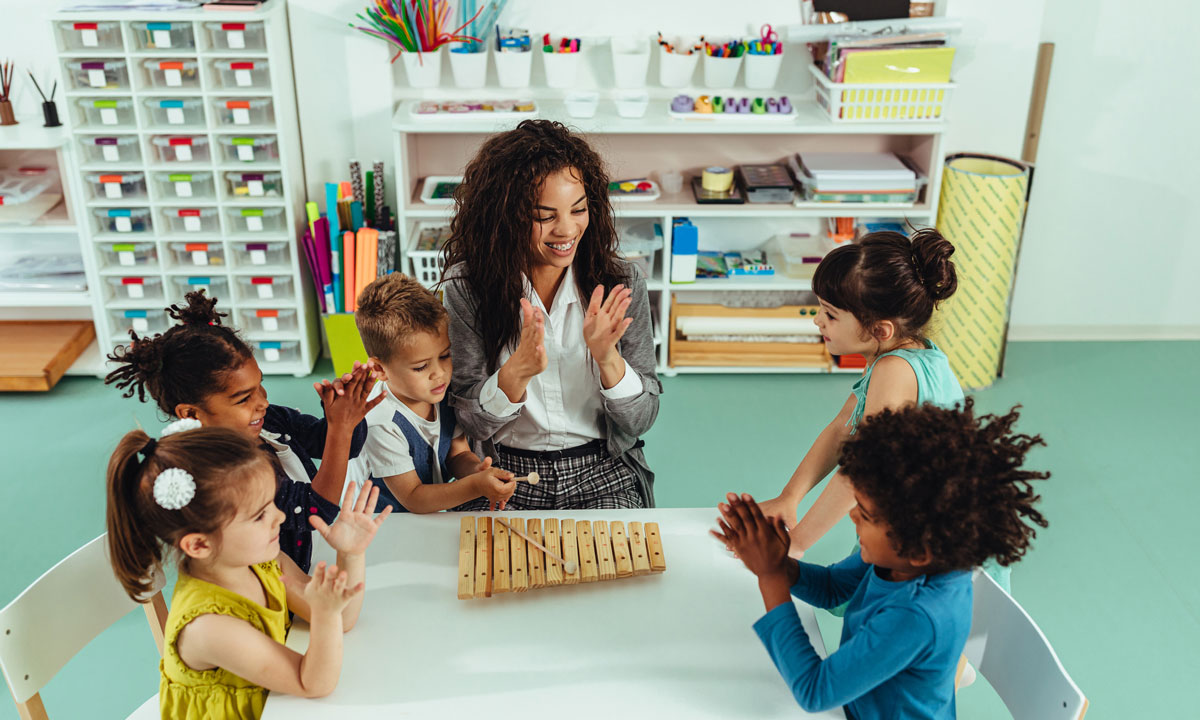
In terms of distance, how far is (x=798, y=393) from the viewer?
3697 mm

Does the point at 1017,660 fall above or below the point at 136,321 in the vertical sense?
above

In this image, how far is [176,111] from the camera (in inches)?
132

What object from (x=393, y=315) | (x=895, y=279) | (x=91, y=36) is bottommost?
(x=393, y=315)

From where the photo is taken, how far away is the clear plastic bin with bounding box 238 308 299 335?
3.69m

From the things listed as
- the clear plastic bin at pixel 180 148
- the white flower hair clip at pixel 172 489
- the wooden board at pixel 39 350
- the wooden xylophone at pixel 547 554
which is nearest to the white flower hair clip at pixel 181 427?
the white flower hair clip at pixel 172 489

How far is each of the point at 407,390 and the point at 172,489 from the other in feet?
2.36

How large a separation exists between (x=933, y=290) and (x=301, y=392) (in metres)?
2.50

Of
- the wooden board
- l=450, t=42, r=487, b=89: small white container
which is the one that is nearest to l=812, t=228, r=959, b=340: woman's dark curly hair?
l=450, t=42, r=487, b=89: small white container

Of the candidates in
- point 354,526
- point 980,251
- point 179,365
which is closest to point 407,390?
point 179,365

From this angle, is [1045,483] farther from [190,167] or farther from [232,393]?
[190,167]

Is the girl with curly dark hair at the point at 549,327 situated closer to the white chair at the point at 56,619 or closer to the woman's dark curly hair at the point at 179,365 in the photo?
the woman's dark curly hair at the point at 179,365

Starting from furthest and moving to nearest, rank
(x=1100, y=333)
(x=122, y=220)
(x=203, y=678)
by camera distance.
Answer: (x=1100, y=333) → (x=122, y=220) → (x=203, y=678)

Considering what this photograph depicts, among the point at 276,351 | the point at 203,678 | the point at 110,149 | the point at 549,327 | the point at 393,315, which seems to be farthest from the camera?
the point at 276,351

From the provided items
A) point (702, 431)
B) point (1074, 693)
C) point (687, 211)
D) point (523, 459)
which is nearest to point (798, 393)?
point (702, 431)
